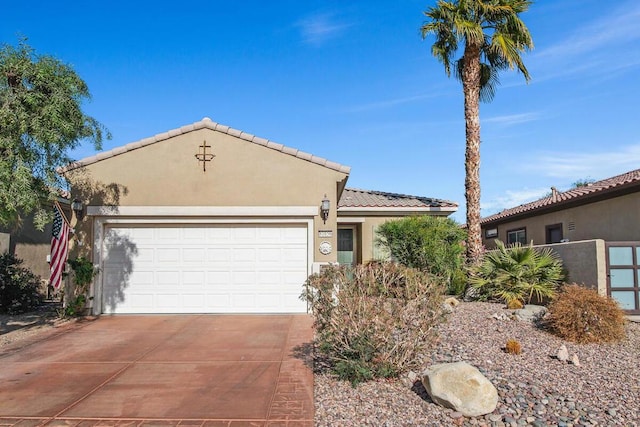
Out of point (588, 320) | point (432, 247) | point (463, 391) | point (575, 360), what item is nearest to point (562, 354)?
point (575, 360)

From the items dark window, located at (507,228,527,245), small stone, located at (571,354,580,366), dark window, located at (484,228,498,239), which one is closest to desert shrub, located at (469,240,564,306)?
small stone, located at (571,354,580,366)

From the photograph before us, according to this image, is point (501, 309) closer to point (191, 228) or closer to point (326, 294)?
point (326, 294)

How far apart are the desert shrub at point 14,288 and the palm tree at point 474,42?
496 inches

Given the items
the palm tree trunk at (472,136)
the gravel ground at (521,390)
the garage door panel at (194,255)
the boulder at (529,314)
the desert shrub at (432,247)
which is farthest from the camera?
the palm tree trunk at (472,136)

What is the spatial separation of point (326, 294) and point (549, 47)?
12.1m

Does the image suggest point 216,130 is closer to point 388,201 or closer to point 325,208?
point 325,208

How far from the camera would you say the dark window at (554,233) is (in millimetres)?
15630

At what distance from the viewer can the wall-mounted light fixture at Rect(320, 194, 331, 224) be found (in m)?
10.7

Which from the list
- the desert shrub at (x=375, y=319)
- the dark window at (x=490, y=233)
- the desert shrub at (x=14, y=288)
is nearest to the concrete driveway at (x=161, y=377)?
the desert shrub at (x=375, y=319)

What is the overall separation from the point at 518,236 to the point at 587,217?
4995mm

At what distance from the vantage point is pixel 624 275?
1002 cm

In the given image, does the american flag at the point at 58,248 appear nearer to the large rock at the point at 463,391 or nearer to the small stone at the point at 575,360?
the large rock at the point at 463,391

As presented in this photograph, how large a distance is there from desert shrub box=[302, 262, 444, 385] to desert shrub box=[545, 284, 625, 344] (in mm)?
3551

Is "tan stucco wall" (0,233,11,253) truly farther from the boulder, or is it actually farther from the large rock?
the boulder
